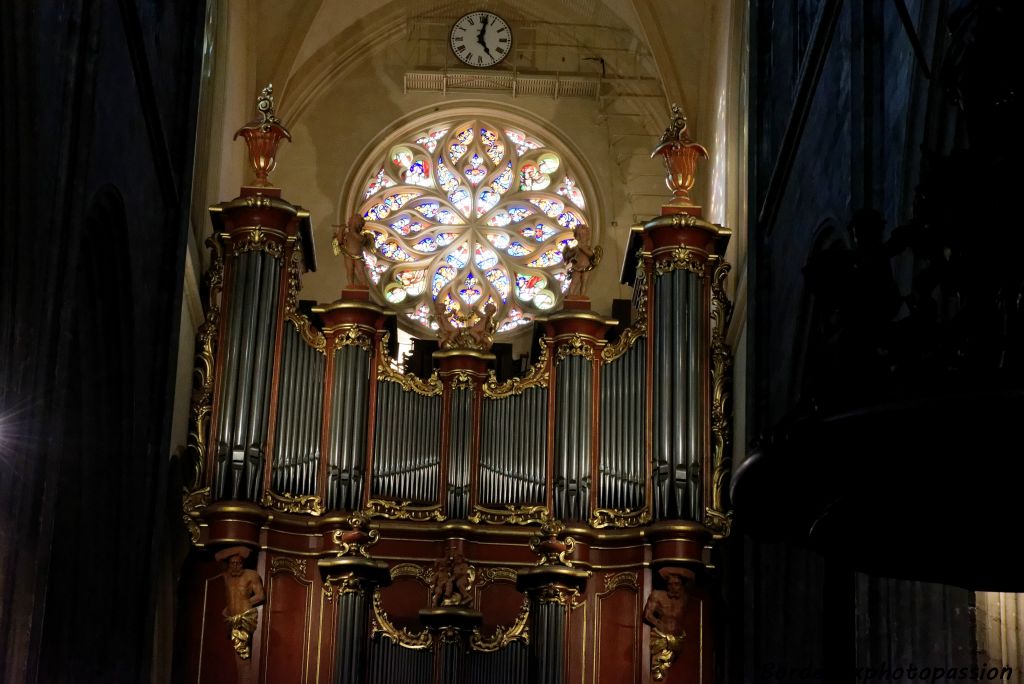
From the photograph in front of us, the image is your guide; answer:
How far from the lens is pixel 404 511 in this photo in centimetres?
1558

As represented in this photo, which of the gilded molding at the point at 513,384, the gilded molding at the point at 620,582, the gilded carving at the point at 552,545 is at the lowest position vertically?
the gilded molding at the point at 620,582

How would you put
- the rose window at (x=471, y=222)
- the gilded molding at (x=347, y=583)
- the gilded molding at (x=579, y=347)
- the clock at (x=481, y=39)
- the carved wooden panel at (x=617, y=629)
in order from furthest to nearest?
1. the clock at (x=481, y=39)
2. the rose window at (x=471, y=222)
3. the gilded molding at (x=579, y=347)
4. the carved wooden panel at (x=617, y=629)
5. the gilded molding at (x=347, y=583)

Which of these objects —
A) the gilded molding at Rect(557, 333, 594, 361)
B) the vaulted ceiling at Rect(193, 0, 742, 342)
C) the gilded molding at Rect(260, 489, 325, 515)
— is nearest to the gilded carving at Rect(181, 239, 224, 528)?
the gilded molding at Rect(260, 489, 325, 515)

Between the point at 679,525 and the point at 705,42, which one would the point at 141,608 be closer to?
the point at 679,525

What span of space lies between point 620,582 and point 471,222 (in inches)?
258

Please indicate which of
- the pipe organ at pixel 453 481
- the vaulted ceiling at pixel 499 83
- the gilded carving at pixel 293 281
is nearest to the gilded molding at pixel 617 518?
the pipe organ at pixel 453 481

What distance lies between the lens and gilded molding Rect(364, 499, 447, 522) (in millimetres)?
15547

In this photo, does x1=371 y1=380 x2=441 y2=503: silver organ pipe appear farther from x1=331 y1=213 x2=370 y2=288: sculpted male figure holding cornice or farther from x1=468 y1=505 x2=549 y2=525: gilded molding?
x1=331 y1=213 x2=370 y2=288: sculpted male figure holding cornice

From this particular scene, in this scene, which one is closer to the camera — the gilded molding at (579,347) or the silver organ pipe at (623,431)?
the silver organ pipe at (623,431)

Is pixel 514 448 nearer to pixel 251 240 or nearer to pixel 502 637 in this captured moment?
pixel 502 637

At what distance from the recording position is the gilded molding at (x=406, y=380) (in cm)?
1608

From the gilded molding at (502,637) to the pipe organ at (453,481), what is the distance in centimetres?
2

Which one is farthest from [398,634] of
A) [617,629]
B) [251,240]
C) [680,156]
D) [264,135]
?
[680,156]

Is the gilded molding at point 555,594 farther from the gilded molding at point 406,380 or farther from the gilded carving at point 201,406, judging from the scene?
the gilded carving at point 201,406
